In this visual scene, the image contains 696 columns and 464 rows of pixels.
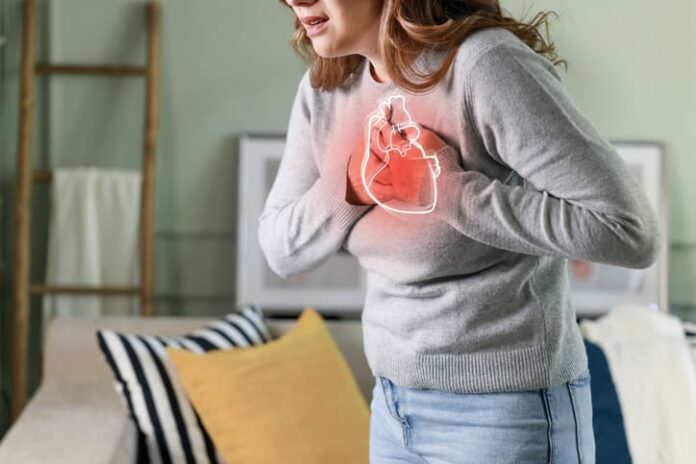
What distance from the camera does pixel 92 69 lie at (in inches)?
108

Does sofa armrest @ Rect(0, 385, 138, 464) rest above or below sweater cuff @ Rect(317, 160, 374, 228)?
below

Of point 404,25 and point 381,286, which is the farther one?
point 381,286

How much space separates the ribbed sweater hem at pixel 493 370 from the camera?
0.97 meters

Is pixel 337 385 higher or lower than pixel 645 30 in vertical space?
lower

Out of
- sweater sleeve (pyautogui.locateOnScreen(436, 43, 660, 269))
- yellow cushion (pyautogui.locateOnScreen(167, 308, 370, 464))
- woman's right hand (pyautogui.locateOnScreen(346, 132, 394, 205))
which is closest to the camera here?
sweater sleeve (pyautogui.locateOnScreen(436, 43, 660, 269))

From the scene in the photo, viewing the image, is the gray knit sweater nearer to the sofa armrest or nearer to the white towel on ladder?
the sofa armrest

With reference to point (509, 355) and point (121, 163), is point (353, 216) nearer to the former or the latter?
point (509, 355)

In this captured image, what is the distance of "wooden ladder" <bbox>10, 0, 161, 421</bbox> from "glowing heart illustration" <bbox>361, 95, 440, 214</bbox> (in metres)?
1.77

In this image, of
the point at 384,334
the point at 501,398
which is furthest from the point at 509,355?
the point at 384,334

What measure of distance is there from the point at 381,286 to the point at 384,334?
0.05 m

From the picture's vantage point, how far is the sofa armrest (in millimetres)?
1760

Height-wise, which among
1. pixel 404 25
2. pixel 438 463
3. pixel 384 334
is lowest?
pixel 438 463

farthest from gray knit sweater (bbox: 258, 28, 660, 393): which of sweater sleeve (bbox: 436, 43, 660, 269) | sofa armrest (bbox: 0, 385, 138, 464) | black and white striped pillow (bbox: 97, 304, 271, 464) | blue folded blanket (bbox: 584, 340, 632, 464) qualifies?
blue folded blanket (bbox: 584, 340, 632, 464)

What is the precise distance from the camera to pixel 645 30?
2.68m
